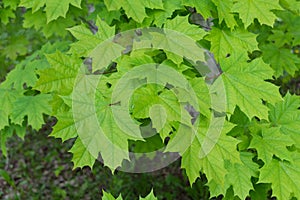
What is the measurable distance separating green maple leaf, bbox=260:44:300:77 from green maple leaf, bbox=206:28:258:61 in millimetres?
816

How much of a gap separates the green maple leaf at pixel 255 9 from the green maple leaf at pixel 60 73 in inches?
29.2

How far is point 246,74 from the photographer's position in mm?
1711

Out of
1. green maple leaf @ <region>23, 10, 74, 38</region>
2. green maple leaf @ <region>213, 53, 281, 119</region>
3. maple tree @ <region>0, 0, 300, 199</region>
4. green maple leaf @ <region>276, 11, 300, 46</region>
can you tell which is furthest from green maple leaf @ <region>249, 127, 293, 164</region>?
green maple leaf @ <region>23, 10, 74, 38</region>

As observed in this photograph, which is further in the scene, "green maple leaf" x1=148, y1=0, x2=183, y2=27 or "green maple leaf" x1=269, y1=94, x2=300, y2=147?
"green maple leaf" x1=269, y1=94, x2=300, y2=147

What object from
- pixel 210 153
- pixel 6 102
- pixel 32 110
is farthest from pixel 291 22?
pixel 6 102

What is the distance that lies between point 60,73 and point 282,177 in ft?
3.52

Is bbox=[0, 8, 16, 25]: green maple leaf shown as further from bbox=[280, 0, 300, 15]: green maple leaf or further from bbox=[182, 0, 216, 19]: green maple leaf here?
bbox=[280, 0, 300, 15]: green maple leaf

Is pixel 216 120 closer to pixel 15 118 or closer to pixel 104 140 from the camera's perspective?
pixel 104 140

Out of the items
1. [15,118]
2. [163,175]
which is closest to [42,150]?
[163,175]

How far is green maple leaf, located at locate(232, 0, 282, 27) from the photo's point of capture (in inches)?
68.8

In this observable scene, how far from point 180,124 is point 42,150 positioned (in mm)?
3117

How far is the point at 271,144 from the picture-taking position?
1803 mm

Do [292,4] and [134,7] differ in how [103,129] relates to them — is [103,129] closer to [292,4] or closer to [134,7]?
[134,7]

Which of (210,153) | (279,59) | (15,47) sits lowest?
(15,47)
